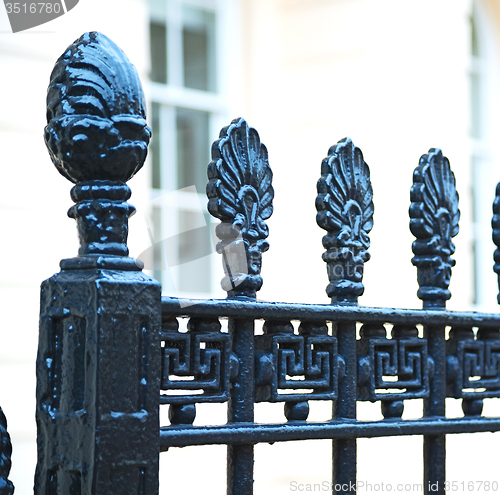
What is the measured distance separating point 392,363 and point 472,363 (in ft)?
0.69

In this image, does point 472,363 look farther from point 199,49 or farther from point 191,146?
point 199,49

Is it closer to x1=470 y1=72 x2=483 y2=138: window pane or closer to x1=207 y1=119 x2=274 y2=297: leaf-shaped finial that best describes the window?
x1=470 y1=72 x2=483 y2=138: window pane

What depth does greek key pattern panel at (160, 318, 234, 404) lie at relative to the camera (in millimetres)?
987

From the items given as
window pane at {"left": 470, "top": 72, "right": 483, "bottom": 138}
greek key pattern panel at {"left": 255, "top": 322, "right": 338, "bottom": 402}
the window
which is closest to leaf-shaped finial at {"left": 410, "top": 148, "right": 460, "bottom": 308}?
greek key pattern panel at {"left": 255, "top": 322, "right": 338, "bottom": 402}

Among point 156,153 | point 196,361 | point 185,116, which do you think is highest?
point 185,116

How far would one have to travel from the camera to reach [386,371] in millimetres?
1240

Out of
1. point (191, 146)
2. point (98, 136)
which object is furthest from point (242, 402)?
point (191, 146)

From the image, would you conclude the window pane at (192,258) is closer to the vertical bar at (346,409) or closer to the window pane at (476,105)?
the window pane at (476,105)

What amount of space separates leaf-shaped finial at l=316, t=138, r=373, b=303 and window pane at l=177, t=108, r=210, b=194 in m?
3.08

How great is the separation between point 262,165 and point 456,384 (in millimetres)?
557

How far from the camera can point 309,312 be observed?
3.64 feet

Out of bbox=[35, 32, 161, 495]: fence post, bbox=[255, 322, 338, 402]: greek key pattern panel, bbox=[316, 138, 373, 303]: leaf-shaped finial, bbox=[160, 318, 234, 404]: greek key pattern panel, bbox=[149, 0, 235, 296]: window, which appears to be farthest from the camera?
bbox=[149, 0, 235, 296]: window

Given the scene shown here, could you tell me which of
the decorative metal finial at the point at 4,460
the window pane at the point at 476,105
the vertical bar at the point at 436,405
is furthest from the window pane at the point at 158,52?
the decorative metal finial at the point at 4,460

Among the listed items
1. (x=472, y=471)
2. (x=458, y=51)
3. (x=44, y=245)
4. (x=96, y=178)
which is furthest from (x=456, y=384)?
(x=458, y=51)
